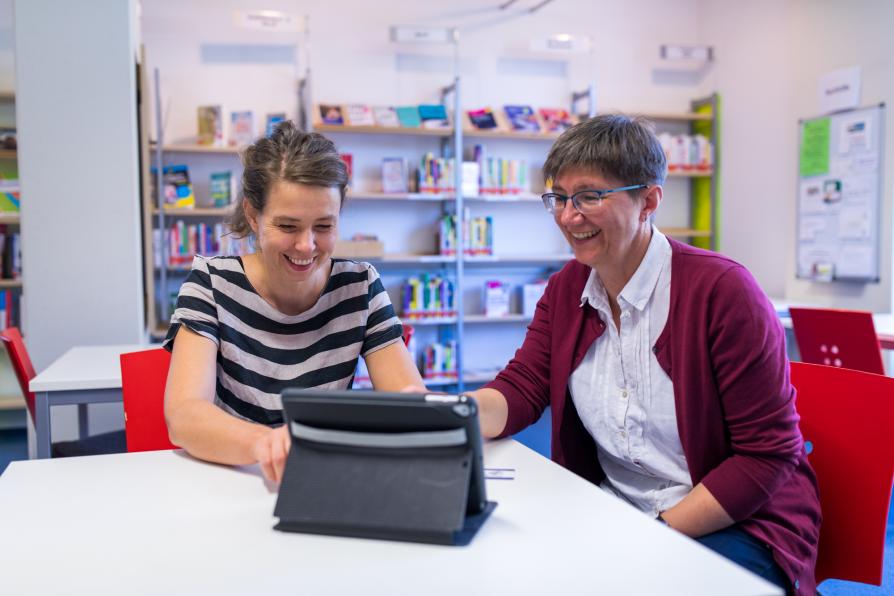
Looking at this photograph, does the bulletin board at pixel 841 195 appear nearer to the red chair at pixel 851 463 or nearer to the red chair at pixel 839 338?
the red chair at pixel 839 338

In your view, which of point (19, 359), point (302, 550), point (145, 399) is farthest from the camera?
point (19, 359)

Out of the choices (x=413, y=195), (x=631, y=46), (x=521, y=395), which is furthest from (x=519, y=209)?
(x=521, y=395)

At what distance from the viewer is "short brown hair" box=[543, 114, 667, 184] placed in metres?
1.44

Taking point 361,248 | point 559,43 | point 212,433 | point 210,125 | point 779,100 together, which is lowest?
point 212,433

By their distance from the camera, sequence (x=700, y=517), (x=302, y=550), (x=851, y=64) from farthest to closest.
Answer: (x=851, y=64), (x=700, y=517), (x=302, y=550)

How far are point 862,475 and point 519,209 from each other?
4.73m

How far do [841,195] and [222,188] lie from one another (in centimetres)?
390

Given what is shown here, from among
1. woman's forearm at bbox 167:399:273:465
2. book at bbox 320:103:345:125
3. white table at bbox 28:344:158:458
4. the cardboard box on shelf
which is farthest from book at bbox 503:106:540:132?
woman's forearm at bbox 167:399:273:465

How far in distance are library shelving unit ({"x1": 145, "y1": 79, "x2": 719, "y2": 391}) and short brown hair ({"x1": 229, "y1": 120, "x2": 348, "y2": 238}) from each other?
11.4ft

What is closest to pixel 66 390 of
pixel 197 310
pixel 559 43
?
pixel 197 310

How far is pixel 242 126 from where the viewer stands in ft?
17.0

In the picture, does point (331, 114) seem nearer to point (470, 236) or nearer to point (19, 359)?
point (470, 236)

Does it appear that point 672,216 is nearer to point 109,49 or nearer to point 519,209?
point 519,209

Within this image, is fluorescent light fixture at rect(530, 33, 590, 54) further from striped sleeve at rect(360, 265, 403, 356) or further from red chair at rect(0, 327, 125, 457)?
striped sleeve at rect(360, 265, 403, 356)
